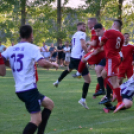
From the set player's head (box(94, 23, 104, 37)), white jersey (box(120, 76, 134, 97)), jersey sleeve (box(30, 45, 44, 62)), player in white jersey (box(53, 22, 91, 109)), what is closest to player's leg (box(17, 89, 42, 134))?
jersey sleeve (box(30, 45, 44, 62))

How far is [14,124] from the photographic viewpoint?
601 centimetres

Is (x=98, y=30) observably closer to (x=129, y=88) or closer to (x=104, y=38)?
(x=104, y=38)

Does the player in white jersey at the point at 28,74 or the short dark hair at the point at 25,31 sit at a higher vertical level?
the short dark hair at the point at 25,31

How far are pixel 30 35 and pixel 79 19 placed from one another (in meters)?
23.5

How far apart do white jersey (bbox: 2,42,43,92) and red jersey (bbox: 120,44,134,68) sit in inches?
216

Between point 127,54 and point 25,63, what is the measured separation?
5641mm

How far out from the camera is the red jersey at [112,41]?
7.14 m

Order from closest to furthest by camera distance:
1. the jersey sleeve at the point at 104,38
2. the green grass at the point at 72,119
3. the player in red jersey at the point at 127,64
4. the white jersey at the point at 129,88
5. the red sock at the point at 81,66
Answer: the green grass at the point at 72,119, the jersey sleeve at the point at 104,38, the white jersey at the point at 129,88, the red sock at the point at 81,66, the player in red jersey at the point at 127,64

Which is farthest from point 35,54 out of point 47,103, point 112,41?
point 112,41

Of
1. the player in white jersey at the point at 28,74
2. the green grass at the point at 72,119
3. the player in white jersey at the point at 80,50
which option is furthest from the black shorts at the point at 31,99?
the player in white jersey at the point at 80,50

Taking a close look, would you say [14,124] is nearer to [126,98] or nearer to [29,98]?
[29,98]

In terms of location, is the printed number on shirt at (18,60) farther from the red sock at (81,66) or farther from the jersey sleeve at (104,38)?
the red sock at (81,66)

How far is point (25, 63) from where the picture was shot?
170 inches

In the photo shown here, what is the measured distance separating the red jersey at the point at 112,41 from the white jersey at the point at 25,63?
3044 millimetres
